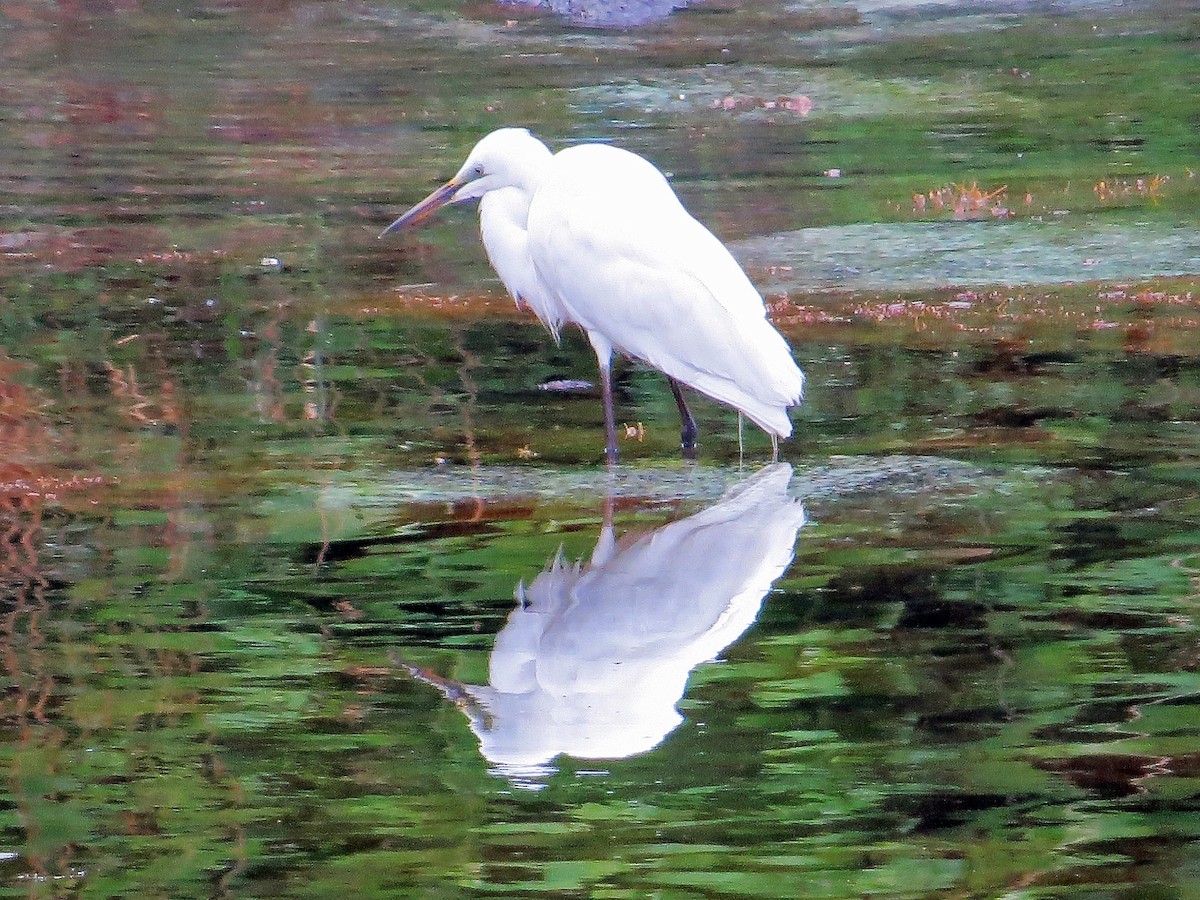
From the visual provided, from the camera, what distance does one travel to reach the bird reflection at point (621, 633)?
219 inches

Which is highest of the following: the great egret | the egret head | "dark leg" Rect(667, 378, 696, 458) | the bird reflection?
the egret head

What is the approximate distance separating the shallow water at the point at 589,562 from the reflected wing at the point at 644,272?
1.52 feet

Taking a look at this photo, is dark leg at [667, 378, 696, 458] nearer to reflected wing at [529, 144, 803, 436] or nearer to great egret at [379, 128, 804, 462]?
great egret at [379, 128, 804, 462]

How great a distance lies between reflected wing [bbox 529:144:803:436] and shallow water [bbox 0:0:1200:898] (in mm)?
463

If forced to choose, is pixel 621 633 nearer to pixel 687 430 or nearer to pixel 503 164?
pixel 687 430

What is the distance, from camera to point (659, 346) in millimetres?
9023

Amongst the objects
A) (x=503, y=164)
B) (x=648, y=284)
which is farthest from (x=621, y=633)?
(x=503, y=164)

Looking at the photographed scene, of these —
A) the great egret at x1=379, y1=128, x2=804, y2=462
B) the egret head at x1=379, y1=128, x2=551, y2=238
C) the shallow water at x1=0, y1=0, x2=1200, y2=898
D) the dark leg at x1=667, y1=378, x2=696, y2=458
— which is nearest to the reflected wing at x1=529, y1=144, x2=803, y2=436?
the great egret at x1=379, y1=128, x2=804, y2=462

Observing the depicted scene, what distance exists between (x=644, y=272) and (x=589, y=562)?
7.16ft

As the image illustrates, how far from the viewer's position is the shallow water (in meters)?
4.96

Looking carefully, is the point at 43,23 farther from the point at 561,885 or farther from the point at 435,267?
the point at 561,885

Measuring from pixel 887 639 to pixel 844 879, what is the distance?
1.73 meters

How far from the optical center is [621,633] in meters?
6.29

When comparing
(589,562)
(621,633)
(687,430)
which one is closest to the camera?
(621,633)
